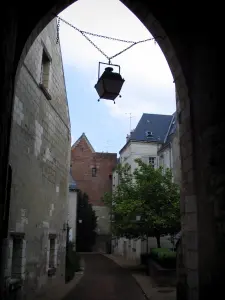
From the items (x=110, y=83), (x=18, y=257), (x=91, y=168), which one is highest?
(x=91, y=168)

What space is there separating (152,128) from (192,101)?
21.2 meters

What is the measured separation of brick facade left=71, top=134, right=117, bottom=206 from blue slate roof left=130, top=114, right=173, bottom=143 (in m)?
9.34

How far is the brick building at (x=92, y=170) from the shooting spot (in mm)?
33188

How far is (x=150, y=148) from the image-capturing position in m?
23.8

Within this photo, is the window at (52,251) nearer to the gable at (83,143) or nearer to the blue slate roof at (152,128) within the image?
the blue slate roof at (152,128)

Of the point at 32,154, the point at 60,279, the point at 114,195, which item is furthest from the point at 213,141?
the point at 114,195

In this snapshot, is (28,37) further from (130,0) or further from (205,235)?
(205,235)

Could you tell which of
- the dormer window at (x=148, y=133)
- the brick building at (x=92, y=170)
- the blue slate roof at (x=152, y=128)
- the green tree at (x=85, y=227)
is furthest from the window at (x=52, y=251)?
the brick building at (x=92, y=170)

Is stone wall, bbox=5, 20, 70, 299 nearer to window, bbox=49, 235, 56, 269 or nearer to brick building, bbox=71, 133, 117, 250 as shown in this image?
window, bbox=49, 235, 56, 269

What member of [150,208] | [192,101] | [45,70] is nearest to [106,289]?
[150,208]

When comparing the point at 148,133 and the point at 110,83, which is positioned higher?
the point at 148,133

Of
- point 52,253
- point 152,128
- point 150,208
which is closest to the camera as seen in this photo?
point 52,253

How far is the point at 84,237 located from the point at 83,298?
2054 centimetres

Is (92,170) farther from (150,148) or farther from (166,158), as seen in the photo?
(166,158)
